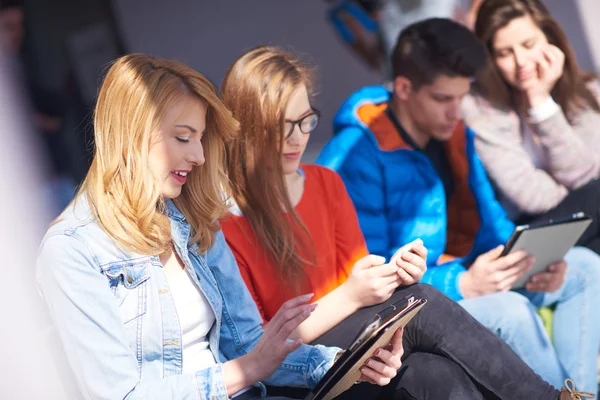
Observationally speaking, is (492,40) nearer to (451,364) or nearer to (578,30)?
(578,30)

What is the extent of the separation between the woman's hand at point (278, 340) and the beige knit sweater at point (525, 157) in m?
1.60

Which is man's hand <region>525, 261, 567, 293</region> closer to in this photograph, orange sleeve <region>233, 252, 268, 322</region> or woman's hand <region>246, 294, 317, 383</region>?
orange sleeve <region>233, 252, 268, 322</region>

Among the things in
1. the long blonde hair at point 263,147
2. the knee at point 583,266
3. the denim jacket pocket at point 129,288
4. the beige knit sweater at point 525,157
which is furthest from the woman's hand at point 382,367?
the beige knit sweater at point 525,157

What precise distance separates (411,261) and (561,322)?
1.04 meters

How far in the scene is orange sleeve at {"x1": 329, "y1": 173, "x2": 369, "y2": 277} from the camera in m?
2.54

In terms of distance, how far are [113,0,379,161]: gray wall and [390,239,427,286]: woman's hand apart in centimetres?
150

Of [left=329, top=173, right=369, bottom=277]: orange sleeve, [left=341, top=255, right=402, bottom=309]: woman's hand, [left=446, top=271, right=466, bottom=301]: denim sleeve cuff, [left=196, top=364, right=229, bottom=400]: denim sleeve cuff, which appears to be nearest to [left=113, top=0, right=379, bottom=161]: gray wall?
[left=329, top=173, right=369, bottom=277]: orange sleeve

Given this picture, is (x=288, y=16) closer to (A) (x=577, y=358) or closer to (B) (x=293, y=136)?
(B) (x=293, y=136)

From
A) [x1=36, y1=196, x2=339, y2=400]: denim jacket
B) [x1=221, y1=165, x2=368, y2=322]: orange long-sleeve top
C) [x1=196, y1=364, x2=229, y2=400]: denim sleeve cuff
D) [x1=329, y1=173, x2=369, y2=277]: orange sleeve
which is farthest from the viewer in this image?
[x1=329, y1=173, x2=369, y2=277]: orange sleeve

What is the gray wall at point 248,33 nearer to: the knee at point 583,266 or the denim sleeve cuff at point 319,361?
the knee at point 583,266

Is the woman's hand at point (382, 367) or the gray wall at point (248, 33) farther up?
the gray wall at point (248, 33)

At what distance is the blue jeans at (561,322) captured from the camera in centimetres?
258

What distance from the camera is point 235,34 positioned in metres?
3.75

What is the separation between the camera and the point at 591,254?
10.1ft
